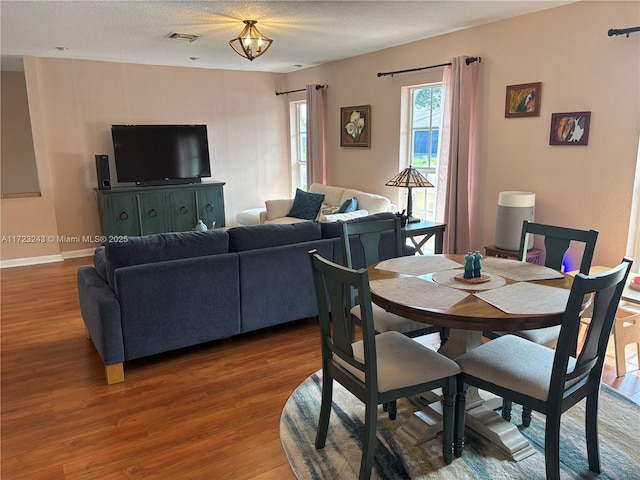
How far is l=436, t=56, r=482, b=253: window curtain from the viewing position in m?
4.35

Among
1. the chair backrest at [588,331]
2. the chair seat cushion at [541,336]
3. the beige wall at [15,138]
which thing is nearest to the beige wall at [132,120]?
the beige wall at [15,138]

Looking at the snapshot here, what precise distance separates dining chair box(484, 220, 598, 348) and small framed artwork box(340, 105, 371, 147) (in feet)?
10.9

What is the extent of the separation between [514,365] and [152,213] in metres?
5.26

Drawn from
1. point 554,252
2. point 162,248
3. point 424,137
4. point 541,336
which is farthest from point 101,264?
point 424,137

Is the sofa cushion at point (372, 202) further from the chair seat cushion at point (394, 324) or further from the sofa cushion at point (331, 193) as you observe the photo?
the chair seat cushion at point (394, 324)

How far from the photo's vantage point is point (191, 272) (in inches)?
120

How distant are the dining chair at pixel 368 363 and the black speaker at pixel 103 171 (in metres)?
4.71

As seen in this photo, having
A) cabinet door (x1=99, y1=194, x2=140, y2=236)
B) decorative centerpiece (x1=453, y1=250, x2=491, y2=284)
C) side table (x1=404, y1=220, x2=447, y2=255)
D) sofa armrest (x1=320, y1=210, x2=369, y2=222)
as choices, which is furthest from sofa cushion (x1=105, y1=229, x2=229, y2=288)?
cabinet door (x1=99, y1=194, x2=140, y2=236)

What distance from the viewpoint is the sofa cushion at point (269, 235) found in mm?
3246

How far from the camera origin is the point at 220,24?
4113 mm

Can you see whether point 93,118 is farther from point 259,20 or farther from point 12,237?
point 259,20

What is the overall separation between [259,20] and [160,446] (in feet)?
11.0

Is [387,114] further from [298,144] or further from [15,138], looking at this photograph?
[15,138]

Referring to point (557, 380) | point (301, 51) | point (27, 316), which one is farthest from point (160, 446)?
point (301, 51)
